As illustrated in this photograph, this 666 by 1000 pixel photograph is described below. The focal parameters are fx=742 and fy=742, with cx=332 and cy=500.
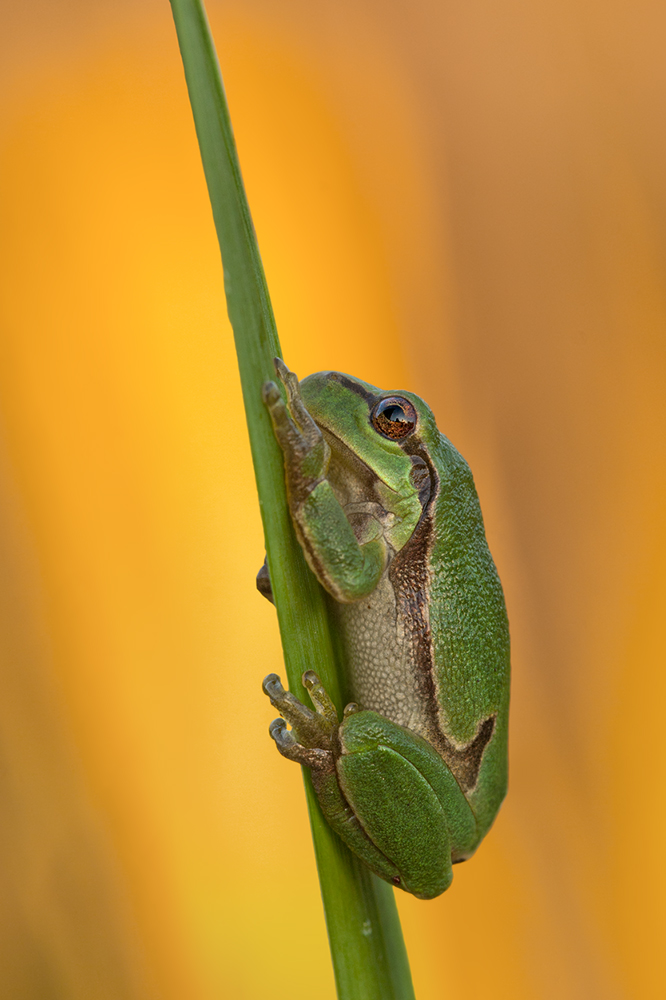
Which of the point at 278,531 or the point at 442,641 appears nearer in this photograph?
the point at 278,531

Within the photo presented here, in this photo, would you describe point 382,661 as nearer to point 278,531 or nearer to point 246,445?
point 278,531

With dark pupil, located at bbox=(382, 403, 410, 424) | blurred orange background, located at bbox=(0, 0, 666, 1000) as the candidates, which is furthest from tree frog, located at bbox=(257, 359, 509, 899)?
blurred orange background, located at bbox=(0, 0, 666, 1000)

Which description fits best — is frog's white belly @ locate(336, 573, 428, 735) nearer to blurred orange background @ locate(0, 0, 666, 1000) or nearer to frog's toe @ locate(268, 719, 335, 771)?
frog's toe @ locate(268, 719, 335, 771)

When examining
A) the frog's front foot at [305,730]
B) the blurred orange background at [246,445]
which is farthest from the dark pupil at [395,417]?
the blurred orange background at [246,445]

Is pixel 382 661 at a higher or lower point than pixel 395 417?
lower

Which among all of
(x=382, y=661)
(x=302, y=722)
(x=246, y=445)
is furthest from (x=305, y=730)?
(x=246, y=445)

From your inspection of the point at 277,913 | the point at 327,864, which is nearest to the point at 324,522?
the point at 327,864

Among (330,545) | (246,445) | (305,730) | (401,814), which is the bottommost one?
(401,814)
